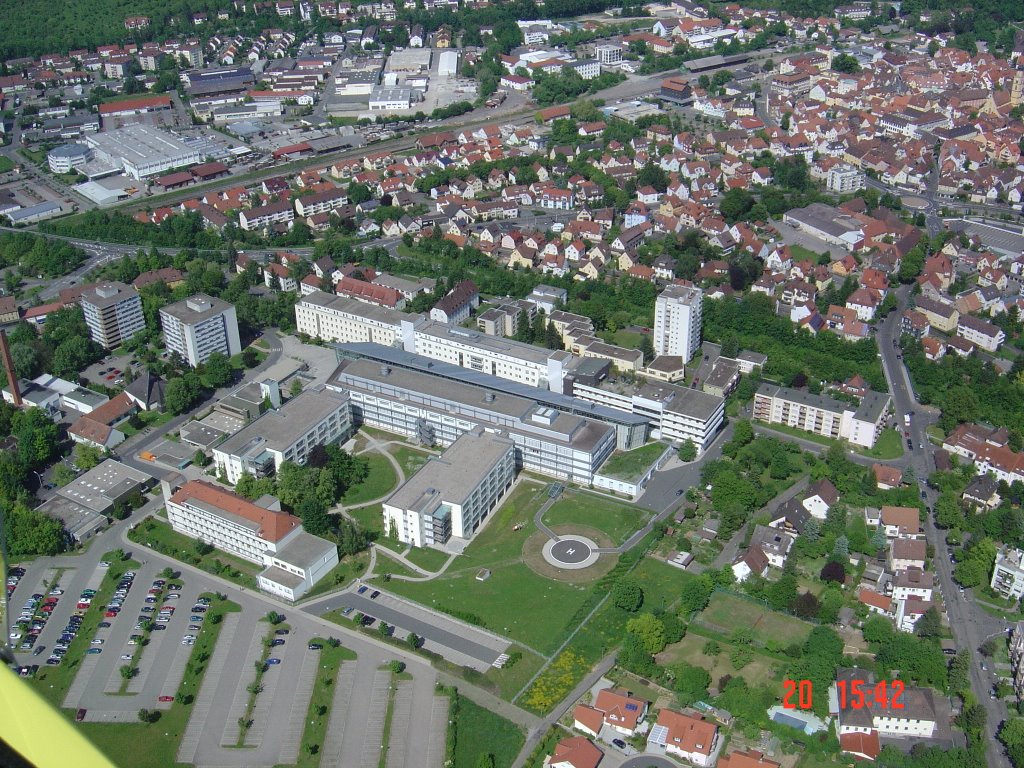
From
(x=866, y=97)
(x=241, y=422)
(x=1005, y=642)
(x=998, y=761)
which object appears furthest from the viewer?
(x=866, y=97)

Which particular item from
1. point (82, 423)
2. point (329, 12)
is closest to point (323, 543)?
point (82, 423)

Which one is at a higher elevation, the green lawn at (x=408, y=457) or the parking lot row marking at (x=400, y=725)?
the green lawn at (x=408, y=457)

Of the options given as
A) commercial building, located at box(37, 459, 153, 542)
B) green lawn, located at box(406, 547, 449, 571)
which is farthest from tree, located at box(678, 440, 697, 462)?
commercial building, located at box(37, 459, 153, 542)

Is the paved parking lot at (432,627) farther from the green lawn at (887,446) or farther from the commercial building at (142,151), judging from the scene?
the commercial building at (142,151)

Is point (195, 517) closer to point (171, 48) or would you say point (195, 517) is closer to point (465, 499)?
point (465, 499)

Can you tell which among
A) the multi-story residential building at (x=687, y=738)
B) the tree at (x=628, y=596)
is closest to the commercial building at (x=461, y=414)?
the tree at (x=628, y=596)

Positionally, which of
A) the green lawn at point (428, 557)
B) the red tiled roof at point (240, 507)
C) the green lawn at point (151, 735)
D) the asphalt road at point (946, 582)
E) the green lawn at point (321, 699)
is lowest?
the green lawn at point (151, 735)
